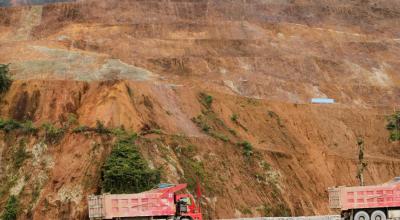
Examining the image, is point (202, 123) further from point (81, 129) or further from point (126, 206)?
point (126, 206)

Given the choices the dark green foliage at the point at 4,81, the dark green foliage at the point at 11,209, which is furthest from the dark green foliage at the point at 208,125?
the dark green foliage at the point at 11,209

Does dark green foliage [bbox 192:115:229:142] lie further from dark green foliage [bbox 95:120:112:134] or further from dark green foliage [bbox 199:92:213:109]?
dark green foliage [bbox 95:120:112:134]

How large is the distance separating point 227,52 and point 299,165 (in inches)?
868

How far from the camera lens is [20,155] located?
60219 millimetres

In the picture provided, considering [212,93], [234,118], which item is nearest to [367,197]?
[234,118]

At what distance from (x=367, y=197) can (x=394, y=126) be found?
39247 mm

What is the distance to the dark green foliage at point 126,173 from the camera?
53.9 m

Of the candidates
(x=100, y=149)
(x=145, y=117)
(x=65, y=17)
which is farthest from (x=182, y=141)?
(x=65, y=17)

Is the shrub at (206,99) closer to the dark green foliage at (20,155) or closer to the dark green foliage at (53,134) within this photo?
the dark green foliage at (53,134)

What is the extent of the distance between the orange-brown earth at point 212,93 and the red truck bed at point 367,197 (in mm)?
15402

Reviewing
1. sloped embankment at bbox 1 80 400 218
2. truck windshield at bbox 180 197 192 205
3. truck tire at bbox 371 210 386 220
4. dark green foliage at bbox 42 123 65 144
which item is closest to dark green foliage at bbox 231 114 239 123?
sloped embankment at bbox 1 80 400 218

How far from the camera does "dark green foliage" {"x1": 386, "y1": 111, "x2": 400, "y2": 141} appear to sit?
274ft

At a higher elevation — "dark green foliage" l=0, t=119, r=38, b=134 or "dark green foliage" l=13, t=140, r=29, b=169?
"dark green foliage" l=0, t=119, r=38, b=134

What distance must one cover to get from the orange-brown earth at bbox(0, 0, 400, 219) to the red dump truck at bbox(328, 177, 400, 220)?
50.8 ft
